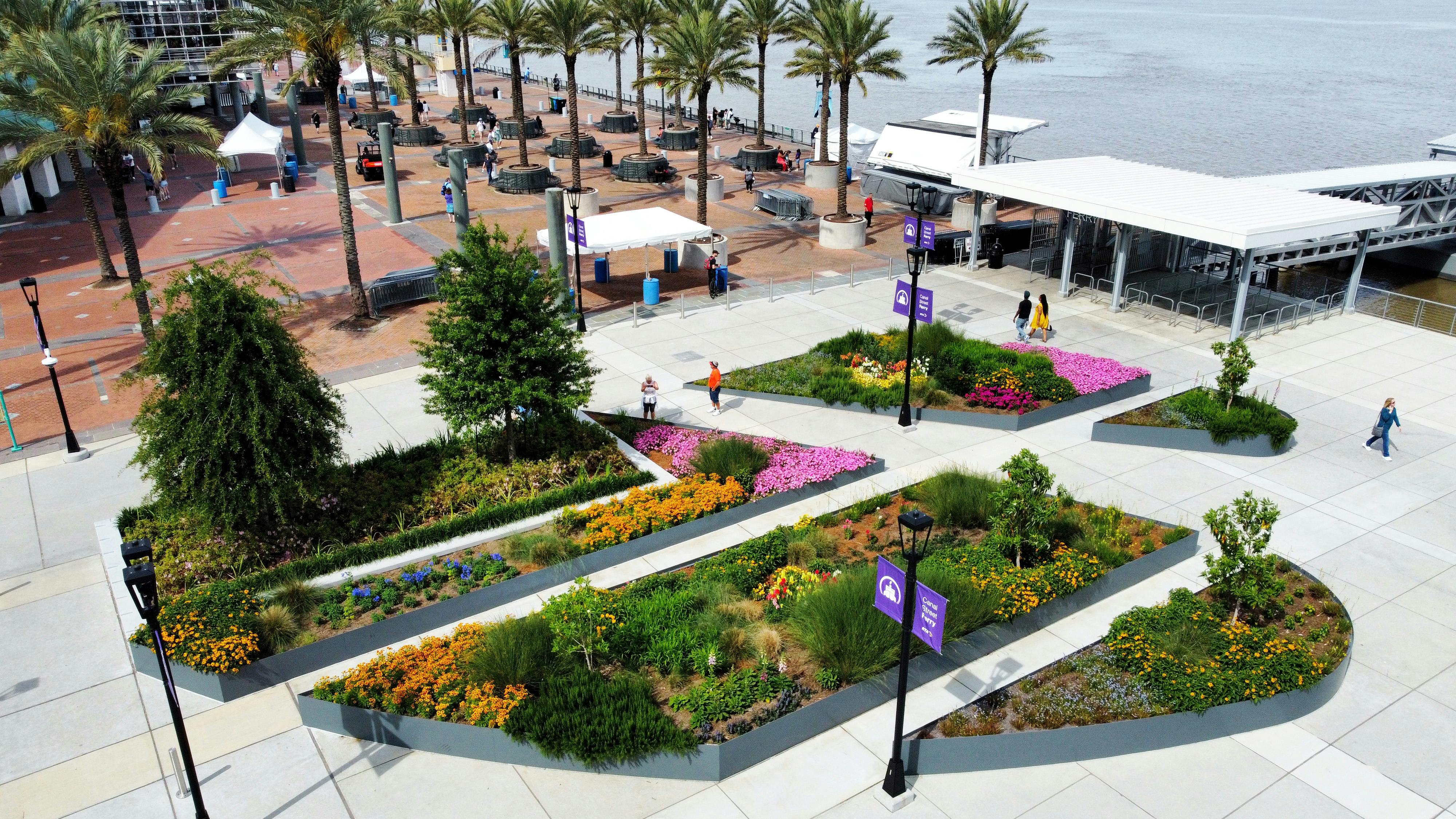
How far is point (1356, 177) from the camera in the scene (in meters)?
31.9

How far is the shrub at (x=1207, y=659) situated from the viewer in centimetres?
1214

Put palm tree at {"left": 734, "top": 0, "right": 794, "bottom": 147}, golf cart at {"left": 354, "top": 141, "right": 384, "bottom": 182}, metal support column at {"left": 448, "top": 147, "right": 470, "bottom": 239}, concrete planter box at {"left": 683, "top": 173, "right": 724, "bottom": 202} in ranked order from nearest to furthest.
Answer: metal support column at {"left": 448, "top": 147, "right": 470, "bottom": 239}
concrete planter box at {"left": 683, "top": 173, "right": 724, "bottom": 202}
palm tree at {"left": 734, "top": 0, "right": 794, "bottom": 147}
golf cart at {"left": 354, "top": 141, "right": 384, "bottom": 182}

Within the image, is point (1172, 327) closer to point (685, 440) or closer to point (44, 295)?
point (685, 440)

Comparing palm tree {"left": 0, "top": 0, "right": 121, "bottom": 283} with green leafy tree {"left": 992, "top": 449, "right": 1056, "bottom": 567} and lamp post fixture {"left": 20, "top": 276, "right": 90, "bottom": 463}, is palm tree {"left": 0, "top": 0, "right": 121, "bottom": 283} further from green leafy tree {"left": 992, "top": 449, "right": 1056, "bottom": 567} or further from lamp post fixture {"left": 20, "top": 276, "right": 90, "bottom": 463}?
green leafy tree {"left": 992, "top": 449, "right": 1056, "bottom": 567}

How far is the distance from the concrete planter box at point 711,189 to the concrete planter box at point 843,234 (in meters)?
7.38

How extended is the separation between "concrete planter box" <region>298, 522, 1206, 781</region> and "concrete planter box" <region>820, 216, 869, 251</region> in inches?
898

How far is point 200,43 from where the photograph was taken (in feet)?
163

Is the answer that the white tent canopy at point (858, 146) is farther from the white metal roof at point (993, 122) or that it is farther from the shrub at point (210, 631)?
the shrub at point (210, 631)

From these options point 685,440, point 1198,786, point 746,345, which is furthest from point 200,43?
point 1198,786

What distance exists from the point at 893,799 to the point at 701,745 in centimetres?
222

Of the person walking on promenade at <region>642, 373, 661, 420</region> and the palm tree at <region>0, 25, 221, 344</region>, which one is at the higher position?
the palm tree at <region>0, 25, 221, 344</region>

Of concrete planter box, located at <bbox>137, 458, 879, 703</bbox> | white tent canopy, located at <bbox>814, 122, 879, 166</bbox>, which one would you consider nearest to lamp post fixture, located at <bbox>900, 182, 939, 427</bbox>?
concrete planter box, located at <bbox>137, 458, 879, 703</bbox>

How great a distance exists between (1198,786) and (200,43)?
179 feet

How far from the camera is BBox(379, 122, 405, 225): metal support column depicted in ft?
115
